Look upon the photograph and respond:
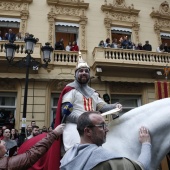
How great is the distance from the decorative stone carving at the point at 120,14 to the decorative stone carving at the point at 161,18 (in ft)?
4.46

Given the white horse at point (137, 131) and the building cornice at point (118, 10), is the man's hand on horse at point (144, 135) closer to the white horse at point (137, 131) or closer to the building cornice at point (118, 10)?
the white horse at point (137, 131)

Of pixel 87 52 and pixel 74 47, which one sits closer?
pixel 74 47

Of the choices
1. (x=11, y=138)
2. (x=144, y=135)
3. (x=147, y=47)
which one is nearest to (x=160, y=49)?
(x=147, y=47)

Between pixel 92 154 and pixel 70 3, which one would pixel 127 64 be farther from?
pixel 92 154

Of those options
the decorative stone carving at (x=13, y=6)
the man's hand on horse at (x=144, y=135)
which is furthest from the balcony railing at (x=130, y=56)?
the man's hand on horse at (x=144, y=135)

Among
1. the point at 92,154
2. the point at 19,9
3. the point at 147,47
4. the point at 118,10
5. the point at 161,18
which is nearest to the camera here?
the point at 92,154

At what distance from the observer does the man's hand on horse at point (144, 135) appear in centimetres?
229

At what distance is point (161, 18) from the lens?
1576cm

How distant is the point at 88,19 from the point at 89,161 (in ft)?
45.9

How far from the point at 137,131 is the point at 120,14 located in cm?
1400

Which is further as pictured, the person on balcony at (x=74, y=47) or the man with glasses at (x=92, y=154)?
the person on balcony at (x=74, y=47)

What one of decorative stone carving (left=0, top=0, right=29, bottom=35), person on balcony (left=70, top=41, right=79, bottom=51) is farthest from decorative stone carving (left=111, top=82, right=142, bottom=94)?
decorative stone carving (left=0, top=0, right=29, bottom=35)

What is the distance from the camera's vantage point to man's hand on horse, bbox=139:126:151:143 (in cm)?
229

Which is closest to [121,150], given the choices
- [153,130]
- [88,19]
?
[153,130]
